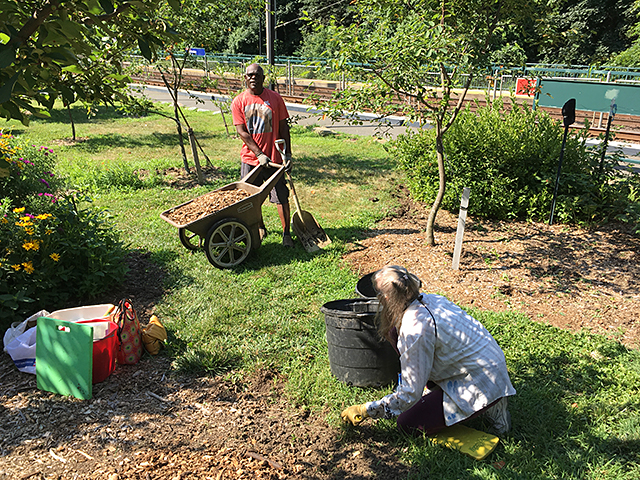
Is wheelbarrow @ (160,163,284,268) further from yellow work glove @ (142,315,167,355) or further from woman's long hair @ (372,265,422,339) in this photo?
woman's long hair @ (372,265,422,339)

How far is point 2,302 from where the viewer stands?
412cm

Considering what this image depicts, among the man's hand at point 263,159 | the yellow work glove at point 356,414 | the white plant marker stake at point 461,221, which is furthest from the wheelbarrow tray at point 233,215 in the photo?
the yellow work glove at point 356,414

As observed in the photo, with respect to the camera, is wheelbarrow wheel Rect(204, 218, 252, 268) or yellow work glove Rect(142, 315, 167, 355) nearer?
yellow work glove Rect(142, 315, 167, 355)

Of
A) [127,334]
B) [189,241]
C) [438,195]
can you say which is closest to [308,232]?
[189,241]

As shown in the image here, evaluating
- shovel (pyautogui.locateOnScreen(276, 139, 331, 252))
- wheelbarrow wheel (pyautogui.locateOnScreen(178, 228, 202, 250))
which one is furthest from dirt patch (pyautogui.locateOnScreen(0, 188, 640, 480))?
shovel (pyautogui.locateOnScreen(276, 139, 331, 252))

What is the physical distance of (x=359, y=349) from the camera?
352cm

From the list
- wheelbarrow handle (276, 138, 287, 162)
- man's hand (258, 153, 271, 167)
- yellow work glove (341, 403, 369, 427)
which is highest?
wheelbarrow handle (276, 138, 287, 162)

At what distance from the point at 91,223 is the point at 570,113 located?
19.5 feet

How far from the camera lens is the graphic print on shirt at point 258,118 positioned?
19.6ft

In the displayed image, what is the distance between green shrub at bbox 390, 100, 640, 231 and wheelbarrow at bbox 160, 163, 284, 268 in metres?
2.83

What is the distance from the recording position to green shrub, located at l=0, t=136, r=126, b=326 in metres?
4.29

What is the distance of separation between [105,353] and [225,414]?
3.49 ft

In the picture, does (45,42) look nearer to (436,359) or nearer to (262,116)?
(436,359)

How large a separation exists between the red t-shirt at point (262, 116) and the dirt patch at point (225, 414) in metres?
2.02
